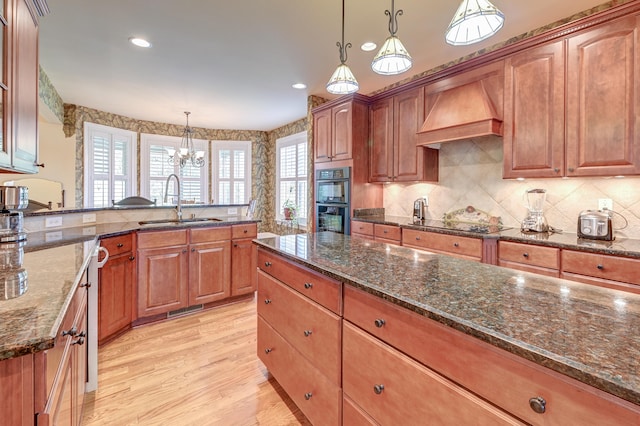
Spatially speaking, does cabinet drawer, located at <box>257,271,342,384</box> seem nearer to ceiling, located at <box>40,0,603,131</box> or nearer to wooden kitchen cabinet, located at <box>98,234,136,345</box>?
wooden kitchen cabinet, located at <box>98,234,136,345</box>

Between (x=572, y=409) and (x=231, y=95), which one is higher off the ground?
(x=231, y=95)

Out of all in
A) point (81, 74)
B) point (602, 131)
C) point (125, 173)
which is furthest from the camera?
point (125, 173)

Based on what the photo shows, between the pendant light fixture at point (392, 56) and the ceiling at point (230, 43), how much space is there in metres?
0.87

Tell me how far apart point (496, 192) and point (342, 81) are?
2138mm

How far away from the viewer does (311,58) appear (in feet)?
10.8

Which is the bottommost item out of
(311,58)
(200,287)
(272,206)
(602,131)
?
(200,287)

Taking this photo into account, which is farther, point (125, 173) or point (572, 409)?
point (125, 173)

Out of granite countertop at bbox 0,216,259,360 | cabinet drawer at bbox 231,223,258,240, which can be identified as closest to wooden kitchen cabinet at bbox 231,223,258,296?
cabinet drawer at bbox 231,223,258,240

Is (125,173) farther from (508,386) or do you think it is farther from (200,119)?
(508,386)

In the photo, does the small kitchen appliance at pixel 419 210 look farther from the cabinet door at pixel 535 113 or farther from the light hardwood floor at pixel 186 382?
the light hardwood floor at pixel 186 382

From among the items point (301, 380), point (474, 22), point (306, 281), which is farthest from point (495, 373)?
point (474, 22)

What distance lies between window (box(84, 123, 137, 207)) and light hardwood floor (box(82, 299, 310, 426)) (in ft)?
12.0

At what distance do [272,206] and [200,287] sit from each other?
3.89 metres

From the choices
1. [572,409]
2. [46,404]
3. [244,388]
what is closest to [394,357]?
[572,409]
